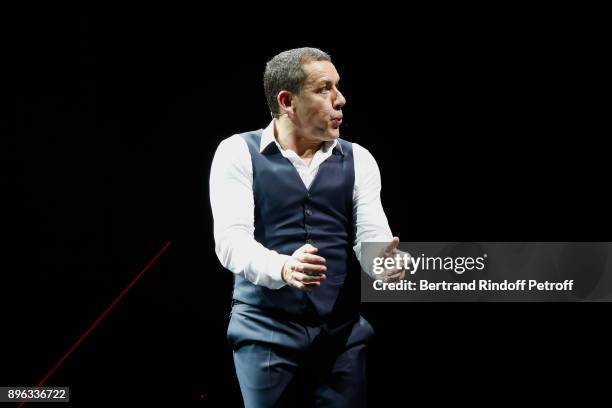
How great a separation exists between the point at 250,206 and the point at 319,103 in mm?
275

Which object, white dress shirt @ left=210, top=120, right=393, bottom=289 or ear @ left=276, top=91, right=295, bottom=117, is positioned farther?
ear @ left=276, top=91, right=295, bottom=117

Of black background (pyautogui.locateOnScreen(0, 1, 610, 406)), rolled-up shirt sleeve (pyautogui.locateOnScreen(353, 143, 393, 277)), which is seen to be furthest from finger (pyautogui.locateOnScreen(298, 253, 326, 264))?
black background (pyautogui.locateOnScreen(0, 1, 610, 406))

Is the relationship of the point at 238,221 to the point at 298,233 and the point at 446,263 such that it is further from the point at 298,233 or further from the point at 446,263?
the point at 446,263

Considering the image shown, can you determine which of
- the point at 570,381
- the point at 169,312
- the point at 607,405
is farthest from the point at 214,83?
the point at 607,405

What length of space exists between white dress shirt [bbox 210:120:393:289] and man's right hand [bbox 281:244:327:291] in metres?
0.04

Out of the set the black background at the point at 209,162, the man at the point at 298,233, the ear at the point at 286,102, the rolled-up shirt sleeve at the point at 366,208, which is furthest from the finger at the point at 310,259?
the black background at the point at 209,162

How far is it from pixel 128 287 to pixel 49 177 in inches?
16.7

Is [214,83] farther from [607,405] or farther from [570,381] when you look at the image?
[607,405]

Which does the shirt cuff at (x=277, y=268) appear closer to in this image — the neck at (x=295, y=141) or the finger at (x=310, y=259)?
the finger at (x=310, y=259)

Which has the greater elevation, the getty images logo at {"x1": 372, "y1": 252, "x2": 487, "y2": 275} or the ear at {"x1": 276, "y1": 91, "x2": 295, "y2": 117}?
the ear at {"x1": 276, "y1": 91, "x2": 295, "y2": 117}

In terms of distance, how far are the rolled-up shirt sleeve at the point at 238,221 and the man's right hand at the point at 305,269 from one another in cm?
4

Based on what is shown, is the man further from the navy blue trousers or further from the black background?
the black background

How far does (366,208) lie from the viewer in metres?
1.68

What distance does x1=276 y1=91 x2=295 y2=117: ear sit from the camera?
5.45ft
